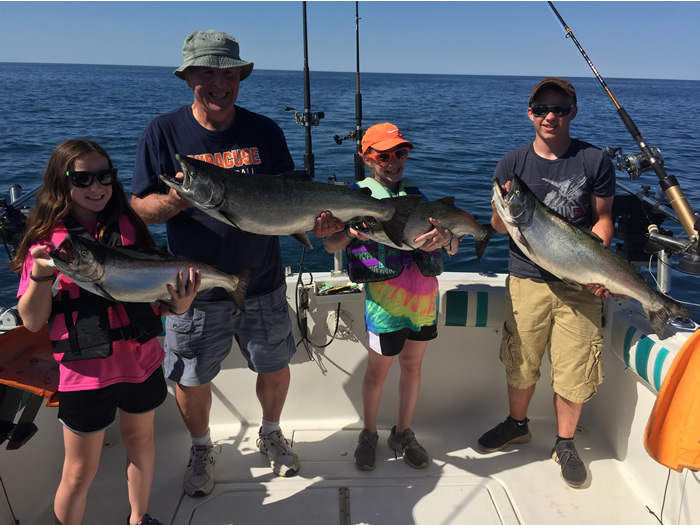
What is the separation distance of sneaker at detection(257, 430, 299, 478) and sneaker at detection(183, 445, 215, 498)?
387mm

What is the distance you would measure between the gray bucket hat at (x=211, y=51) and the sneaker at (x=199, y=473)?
2343 millimetres

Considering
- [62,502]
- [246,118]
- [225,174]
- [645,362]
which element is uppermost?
[246,118]

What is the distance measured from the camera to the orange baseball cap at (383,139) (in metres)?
3.15

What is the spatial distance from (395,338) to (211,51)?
200cm

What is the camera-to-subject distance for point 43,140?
65.4ft

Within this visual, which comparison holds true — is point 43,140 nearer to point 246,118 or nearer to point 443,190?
point 443,190

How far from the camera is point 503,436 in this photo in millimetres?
3811

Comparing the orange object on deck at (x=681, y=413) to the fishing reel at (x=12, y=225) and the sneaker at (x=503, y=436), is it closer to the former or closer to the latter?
the sneaker at (x=503, y=436)

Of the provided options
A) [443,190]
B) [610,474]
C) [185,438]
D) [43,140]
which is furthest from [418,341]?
[43,140]

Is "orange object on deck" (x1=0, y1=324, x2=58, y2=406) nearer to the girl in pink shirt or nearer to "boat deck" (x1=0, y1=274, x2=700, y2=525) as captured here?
the girl in pink shirt

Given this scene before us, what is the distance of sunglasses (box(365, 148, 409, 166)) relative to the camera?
3180 mm

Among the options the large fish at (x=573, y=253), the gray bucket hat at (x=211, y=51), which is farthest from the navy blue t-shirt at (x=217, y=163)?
the large fish at (x=573, y=253)

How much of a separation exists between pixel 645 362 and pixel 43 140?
72.7 feet

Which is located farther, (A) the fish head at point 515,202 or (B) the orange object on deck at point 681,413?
(A) the fish head at point 515,202
